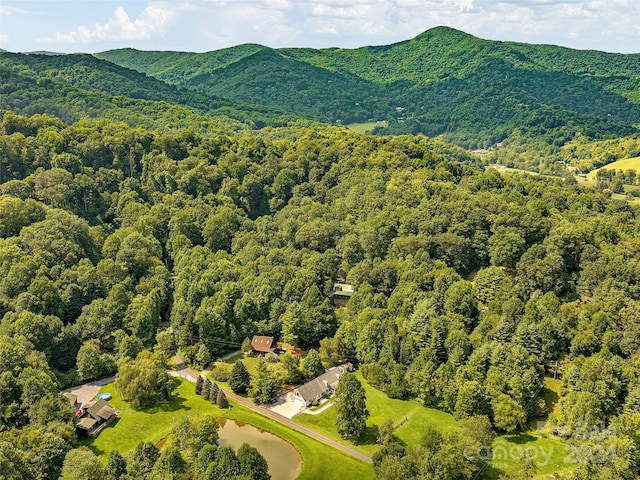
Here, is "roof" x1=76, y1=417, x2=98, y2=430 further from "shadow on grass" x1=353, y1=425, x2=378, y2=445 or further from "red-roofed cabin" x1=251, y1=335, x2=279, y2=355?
"shadow on grass" x1=353, y1=425, x2=378, y2=445

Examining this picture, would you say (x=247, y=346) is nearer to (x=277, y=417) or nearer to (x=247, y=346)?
(x=247, y=346)

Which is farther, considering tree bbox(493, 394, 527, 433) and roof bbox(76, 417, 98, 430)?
tree bbox(493, 394, 527, 433)

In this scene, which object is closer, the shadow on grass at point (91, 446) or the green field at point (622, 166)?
the shadow on grass at point (91, 446)

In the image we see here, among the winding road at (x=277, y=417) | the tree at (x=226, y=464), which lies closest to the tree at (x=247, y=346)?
the winding road at (x=277, y=417)

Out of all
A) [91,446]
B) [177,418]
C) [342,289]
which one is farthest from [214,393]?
[342,289]

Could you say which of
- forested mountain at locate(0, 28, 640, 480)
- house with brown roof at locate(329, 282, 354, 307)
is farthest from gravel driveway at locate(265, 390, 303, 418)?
house with brown roof at locate(329, 282, 354, 307)

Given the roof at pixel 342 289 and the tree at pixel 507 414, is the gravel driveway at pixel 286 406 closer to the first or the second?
the tree at pixel 507 414
